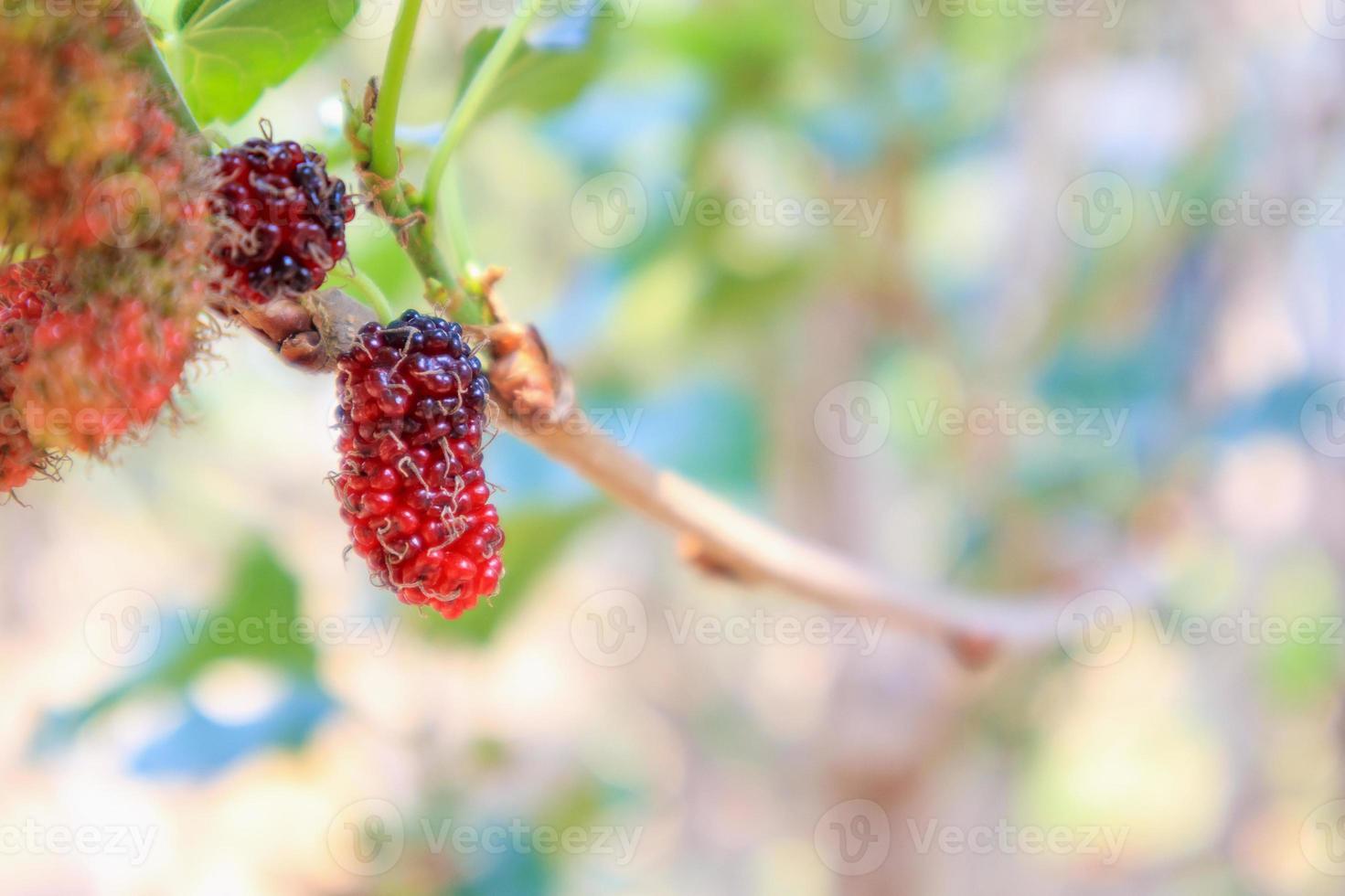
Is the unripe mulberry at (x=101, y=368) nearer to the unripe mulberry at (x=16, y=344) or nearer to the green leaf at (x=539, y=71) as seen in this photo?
the unripe mulberry at (x=16, y=344)

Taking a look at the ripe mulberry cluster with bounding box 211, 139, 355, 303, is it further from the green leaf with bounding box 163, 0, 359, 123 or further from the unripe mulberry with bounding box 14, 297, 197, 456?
the green leaf with bounding box 163, 0, 359, 123

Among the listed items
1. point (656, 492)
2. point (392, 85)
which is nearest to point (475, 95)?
point (392, 85)

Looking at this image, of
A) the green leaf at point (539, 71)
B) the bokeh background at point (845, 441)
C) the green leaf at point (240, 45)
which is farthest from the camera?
the bokeh background at point (845, 441)

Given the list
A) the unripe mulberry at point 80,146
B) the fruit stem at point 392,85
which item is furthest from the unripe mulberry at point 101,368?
the fruit stem at point 392,85

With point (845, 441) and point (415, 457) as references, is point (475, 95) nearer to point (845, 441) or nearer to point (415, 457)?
point (415, 457)

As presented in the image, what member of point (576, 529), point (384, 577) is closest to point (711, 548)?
point (384, 577)

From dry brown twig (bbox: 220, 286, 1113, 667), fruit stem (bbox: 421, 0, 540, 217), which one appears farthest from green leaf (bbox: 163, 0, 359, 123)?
dry brown twig (bbox: 220, 286, 1113, 667)
